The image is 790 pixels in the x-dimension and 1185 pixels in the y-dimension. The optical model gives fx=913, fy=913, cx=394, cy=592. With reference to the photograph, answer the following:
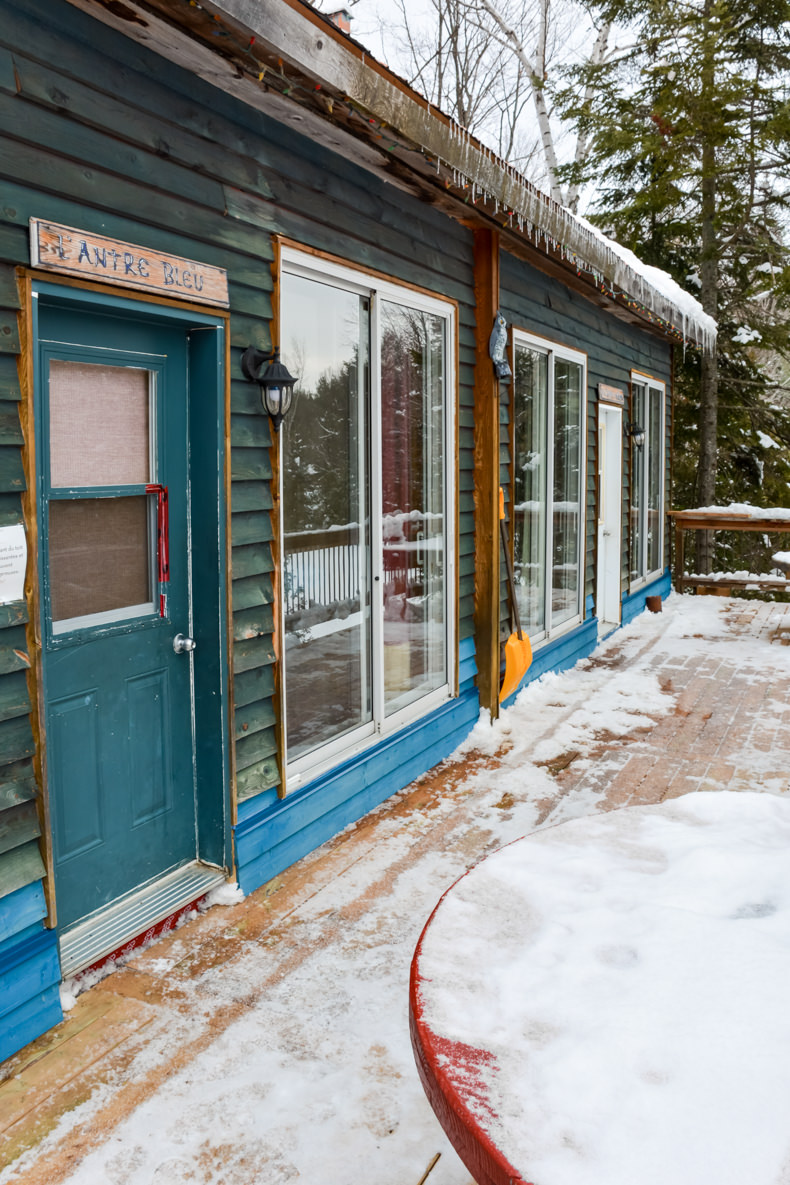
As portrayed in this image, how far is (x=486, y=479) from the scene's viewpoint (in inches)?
201

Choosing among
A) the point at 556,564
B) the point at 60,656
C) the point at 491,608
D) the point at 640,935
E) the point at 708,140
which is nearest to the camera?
the point at 640,935

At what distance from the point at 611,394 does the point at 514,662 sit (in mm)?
3513

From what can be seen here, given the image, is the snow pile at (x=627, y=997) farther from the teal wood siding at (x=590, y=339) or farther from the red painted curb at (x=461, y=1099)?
the teal wood siding at (x=590, y=339)

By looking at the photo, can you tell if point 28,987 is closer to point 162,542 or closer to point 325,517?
point 162,542

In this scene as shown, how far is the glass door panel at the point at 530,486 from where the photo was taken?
19.0 ft

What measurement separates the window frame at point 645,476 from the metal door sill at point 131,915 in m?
6.77

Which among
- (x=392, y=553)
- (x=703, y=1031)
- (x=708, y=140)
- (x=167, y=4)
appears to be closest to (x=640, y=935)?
(x=703, y=1031)

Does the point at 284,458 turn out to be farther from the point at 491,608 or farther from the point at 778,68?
the point at 778,68

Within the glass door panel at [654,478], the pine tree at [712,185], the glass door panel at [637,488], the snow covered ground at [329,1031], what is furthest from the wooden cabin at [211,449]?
the pine tree at [712,185]

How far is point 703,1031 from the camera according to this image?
1342 millimetres

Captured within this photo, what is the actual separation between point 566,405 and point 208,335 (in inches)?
170

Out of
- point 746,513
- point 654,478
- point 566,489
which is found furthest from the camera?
point 654,478

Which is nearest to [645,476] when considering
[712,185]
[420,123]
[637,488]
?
[637,488]

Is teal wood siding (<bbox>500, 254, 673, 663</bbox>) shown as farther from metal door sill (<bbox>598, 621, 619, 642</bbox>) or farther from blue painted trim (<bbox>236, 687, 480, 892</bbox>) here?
blue painted trim (<bbox>236, 687, 480, 892</bbox>)
